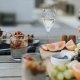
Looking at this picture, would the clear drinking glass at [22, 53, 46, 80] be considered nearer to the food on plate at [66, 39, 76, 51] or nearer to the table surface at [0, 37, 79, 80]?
the table surface at [0, 37, 79, 80]

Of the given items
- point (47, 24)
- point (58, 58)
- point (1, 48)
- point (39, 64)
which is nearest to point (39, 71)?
point (39, 64)

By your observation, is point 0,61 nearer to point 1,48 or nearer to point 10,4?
point 1,48

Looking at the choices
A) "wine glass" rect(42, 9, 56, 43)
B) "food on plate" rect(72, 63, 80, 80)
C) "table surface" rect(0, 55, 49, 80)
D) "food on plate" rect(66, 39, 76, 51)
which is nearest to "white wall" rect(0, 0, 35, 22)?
"wine glass" rect(42, 9, 56, 43)

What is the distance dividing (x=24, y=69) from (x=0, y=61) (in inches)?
17.5

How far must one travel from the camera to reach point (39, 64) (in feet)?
2.98

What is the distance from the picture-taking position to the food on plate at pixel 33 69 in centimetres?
90

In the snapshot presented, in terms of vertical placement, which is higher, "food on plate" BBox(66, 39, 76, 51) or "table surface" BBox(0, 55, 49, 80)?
"food on plate" BBox(66, 39, 76, 51)

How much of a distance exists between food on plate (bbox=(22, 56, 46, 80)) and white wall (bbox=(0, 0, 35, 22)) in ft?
19.4

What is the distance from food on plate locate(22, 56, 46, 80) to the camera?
35.4 inches

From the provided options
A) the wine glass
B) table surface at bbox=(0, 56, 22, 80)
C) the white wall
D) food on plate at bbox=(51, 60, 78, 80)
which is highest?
the white wall

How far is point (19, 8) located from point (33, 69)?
19.8ft

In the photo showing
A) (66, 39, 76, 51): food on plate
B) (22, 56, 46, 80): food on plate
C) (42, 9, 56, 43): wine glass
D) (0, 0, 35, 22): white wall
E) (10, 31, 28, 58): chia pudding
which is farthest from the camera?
(0, 0, 35, 22): white wall

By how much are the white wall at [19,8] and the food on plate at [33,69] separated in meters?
5.93

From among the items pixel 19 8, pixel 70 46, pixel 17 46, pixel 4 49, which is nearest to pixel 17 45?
pixel 17 46
